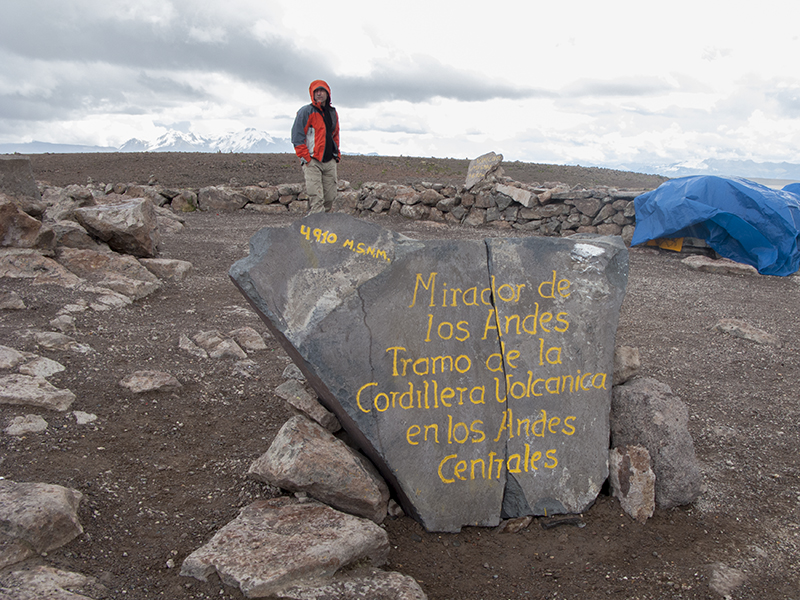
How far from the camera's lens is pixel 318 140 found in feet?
26.7

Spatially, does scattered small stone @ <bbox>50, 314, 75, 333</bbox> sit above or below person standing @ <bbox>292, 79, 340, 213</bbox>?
below

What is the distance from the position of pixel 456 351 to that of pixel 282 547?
133 centimetres

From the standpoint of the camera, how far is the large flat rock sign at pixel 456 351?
2.93 meters

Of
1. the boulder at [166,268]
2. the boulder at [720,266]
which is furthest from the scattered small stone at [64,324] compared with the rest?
the boulder at [720,266]

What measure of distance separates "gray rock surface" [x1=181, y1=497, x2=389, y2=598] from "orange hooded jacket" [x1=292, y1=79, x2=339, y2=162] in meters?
6.20

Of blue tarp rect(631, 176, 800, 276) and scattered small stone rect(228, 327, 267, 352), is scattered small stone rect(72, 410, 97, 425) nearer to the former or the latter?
scattered small stone rect(228, 327, 267, 352)

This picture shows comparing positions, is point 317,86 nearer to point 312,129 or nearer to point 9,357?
point 312,129

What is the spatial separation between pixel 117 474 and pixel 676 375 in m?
A: 4.48

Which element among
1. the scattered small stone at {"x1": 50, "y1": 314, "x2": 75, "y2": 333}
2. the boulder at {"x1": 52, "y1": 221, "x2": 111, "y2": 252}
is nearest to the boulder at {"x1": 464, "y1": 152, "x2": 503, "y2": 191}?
the boulder at {"x1": 52, "y1": 221, "x2": 111, "y2": 252}

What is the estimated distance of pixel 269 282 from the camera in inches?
116

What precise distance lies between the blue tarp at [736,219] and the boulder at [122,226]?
28.0 ft

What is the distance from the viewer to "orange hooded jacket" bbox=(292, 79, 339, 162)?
792 centimetres

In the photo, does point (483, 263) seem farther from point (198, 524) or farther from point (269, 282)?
point (198, 524)

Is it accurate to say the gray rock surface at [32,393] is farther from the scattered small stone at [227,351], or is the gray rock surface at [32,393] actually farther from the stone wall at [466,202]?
the stone wall at [466,202]
